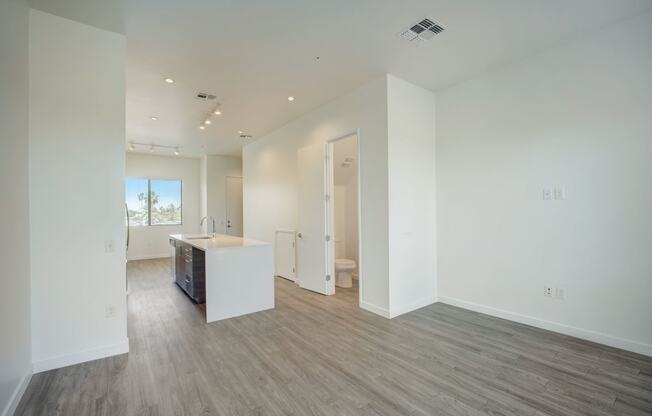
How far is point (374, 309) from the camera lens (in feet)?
12.2

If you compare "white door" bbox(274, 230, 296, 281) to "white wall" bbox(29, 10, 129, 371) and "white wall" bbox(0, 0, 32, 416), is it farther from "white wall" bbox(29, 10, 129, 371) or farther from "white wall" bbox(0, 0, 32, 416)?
"white wall" bbox(0, 0, 32, 416)

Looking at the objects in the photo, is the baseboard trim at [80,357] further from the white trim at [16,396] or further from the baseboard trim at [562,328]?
the baseboard trim at [562,328]

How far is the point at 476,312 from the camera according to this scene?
12.1ft

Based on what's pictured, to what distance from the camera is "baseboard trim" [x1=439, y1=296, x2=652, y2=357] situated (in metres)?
2.59

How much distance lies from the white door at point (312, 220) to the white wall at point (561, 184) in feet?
6.02

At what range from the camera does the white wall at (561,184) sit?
8.52ft

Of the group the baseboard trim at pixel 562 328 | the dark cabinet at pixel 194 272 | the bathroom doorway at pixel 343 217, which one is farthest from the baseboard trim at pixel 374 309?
the dark cabinet at pixel 194 272

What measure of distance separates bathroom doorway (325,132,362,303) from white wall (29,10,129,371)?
2658 millimetres

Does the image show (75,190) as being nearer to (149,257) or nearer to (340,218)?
(340,218)

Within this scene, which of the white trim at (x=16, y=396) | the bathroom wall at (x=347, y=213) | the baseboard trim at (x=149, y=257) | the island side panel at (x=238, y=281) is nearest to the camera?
the white trim at (x=16, y=396)

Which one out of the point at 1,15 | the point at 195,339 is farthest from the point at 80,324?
the point at 1,15

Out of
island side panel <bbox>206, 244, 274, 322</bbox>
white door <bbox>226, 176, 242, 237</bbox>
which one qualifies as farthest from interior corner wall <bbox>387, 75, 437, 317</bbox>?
white door <bbox>226, 176, 242, 237</bbox>

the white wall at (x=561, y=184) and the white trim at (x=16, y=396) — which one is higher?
the white wall at (x=561, y=184)

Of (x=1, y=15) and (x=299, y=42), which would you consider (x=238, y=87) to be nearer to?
(x=299, y=42)
